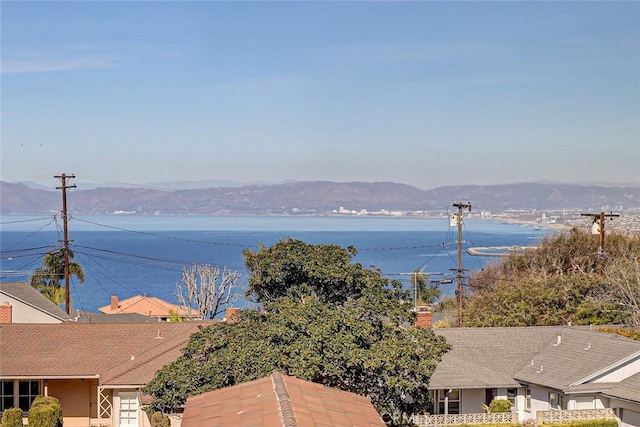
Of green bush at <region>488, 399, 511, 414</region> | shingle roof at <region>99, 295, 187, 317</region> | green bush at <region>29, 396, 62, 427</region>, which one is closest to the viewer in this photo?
green bush at <region>29, 396, 62, 427</region>

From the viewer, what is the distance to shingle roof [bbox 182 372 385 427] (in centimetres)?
1798

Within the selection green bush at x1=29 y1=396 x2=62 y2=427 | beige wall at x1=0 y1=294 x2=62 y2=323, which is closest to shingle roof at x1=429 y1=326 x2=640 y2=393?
green bush at x1=29 y1=396 x2=62 y2=427

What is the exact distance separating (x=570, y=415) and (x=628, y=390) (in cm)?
230

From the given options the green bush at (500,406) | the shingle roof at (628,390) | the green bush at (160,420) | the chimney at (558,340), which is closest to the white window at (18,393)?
the green bush at (160,420)

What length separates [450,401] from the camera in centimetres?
3719

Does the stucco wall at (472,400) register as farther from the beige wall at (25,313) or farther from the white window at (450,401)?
the beige wall at (25,313)

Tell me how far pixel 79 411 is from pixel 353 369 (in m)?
15.3

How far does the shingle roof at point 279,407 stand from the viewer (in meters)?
18.0

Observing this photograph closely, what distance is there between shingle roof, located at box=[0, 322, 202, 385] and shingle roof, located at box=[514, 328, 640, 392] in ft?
45.8

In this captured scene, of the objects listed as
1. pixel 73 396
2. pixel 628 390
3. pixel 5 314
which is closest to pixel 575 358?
pixel 628 390

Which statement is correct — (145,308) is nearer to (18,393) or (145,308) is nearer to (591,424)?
(18,393)

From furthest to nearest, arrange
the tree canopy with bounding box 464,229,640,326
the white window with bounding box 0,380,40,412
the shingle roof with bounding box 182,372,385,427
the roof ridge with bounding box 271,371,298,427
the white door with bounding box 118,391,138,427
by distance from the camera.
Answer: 1. the tree canopy with bounding box 464,229,640,326
2. the white window with bounding box 0,380,40,412
3. the white door with bounding box 118,391,138,427
4. the shingle roof with bounding box 182,372,385,427
5. the roof ridge with bounding box 271,371,298,427

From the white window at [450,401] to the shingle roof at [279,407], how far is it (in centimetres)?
1489

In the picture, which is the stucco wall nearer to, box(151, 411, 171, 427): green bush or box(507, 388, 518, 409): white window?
box(507, 388, 518, 409): white window
